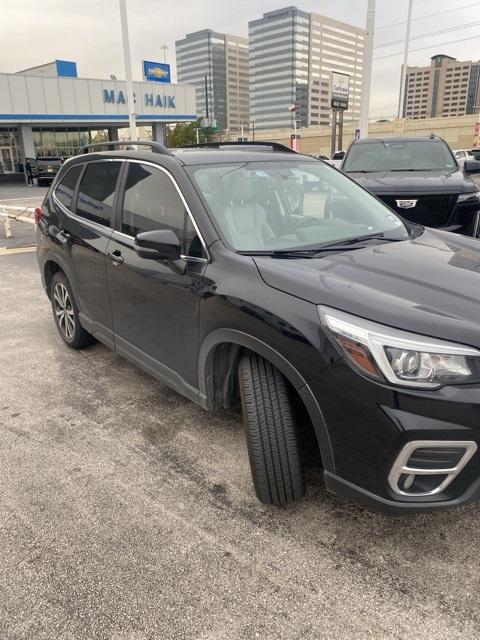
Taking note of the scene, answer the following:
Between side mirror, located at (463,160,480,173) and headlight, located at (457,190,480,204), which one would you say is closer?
headlight, located at (457,190,480,204)

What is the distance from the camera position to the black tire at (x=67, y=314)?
459 centimetres

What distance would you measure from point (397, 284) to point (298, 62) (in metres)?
97.9

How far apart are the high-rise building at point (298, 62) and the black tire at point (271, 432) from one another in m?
83.0

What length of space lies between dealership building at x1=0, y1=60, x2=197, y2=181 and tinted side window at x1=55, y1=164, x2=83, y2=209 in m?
33.6

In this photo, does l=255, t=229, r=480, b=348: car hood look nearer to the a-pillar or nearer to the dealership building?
the dealership building

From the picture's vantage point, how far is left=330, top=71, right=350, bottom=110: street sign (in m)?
30.6

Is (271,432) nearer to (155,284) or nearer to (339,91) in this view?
(155,284)

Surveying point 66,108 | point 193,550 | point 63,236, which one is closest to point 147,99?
point 66,108

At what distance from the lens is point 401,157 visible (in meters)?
8.20

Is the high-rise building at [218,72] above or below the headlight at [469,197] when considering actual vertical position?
above

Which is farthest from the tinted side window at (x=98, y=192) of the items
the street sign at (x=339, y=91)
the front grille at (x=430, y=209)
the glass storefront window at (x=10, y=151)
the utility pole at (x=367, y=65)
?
the glass storefront window at (x=10, y=151)

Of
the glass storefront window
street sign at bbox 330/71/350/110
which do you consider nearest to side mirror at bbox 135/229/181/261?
street sign at bbox 330/71/350/110

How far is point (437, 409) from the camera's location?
6.42 ft

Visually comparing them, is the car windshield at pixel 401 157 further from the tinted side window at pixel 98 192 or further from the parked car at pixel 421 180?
the tinted side window at pixel 98 192
